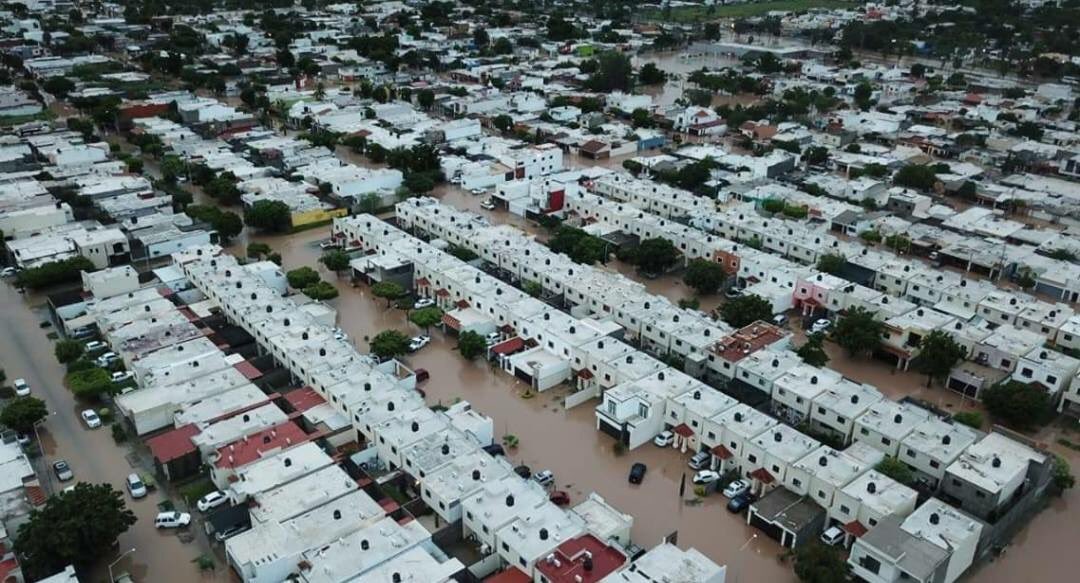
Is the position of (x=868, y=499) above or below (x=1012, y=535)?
above

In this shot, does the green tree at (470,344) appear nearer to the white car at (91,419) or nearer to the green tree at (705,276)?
the green tree at (705,276)

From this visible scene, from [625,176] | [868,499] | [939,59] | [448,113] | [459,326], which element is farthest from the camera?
[939,59]

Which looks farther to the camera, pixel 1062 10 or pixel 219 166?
pixel 1062 10

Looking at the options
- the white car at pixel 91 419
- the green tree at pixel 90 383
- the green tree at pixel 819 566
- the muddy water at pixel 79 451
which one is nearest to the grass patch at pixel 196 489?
the muddy water at pixel 79 451

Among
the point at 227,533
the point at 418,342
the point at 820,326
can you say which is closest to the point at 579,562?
the point at 227,533

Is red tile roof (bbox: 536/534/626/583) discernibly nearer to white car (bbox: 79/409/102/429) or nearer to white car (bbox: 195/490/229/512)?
white car (bbox: 195/490/229/512)

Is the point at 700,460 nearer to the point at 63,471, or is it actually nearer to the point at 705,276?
the point at 705,276

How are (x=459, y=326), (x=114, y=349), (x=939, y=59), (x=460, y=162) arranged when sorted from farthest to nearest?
1. (x=939, y=59)
2. (x=460, y=162)
3. (x=459, y=326)
4. (x=114, y=349)

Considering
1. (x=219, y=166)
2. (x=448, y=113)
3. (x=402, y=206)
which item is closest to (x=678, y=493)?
(x=402, y=206)

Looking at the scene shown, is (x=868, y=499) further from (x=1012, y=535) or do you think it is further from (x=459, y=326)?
(x=459, y=326)

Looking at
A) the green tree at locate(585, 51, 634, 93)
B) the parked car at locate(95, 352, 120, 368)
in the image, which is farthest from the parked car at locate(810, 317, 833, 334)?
the green tree at locate(585, 51, 634, 93)
